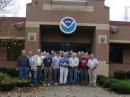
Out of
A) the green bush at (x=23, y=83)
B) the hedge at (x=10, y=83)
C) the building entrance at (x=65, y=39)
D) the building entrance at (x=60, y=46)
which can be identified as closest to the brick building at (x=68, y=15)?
the building entrance at (x=65, y=39)

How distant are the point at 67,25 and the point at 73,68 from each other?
645 centimetres

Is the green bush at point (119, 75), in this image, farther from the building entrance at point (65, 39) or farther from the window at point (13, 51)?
the window at point (13, 51)

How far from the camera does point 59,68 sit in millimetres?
30781

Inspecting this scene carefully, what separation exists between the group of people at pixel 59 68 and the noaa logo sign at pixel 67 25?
5665mm

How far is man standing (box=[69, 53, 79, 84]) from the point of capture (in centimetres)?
3038

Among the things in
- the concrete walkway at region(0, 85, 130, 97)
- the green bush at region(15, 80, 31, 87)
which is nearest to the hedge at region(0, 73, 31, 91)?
the green bush at region(15, 80, 31, 87)

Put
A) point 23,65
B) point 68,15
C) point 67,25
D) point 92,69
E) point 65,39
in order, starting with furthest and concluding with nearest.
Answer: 1. point 65,39
2. point 68,15
3. point 67,25
4. point 92,69
5. point 23,65

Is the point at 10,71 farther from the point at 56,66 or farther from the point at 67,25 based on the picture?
the point at 56,66

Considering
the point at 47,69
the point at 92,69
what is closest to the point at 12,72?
the point at 47,69

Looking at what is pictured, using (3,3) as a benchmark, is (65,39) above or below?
below

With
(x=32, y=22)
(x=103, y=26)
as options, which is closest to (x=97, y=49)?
(x=103, y=26)

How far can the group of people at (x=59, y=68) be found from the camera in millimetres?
30016

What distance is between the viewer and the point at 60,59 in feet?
99.8

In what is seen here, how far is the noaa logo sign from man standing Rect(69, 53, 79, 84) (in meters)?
6.26
